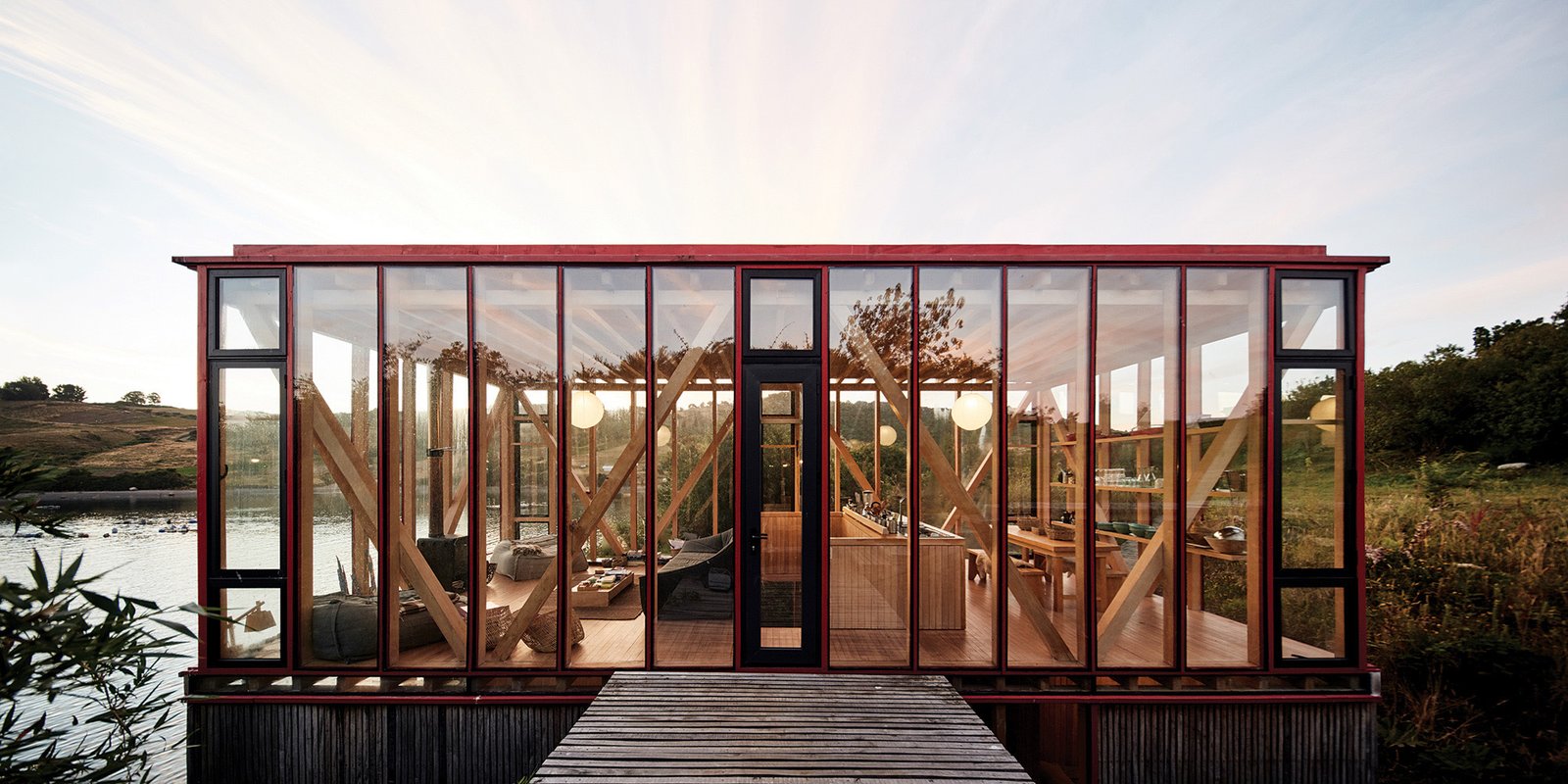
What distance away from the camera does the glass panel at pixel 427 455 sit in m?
4.50

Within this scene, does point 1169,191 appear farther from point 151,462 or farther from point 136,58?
point 151,462

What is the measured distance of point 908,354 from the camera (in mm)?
4527

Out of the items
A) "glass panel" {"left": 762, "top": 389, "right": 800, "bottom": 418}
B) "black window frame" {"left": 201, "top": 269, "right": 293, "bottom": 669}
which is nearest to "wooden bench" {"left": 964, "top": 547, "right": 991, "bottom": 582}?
"glass panel" {"left": 762, "top": 389, "right": 800, "bottom": 418}

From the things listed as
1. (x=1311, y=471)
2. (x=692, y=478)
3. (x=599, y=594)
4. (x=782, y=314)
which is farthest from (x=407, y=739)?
(x=1311, y=471)

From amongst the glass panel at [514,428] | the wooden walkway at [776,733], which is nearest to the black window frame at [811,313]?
the glass panel at [514,428]

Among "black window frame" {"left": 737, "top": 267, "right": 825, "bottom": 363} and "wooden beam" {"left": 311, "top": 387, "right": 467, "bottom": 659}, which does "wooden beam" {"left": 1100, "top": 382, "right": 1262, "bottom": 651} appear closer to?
"black window frame" {"left": 737, "top": 267, "right": 825, "bottom": 363}

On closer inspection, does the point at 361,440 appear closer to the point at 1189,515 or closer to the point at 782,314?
the point at 782,314

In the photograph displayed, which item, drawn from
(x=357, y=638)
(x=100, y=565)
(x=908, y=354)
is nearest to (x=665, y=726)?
(x=357, y=638)

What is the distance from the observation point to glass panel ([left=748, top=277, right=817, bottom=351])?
4480mm

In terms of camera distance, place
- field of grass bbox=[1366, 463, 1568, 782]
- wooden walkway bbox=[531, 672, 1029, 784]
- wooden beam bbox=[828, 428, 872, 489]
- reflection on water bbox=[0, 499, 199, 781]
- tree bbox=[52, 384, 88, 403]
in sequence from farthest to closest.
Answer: tree bbox=[52, 384, 88, 403]
reflection on water bbox=[0, 499, 199, 781]
wooden beam bbox=[828, 428, 872, 489]
field of grass bbox=[1366, 463, 1568, 782]
wooden walkway bbox=[531, 672, 1029, 784]

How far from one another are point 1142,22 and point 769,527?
35.5ft

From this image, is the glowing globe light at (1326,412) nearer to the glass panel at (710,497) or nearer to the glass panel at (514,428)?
the glass panel at (710,497)

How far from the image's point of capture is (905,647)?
452 cm

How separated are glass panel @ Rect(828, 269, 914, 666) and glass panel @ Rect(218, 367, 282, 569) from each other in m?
4.29
